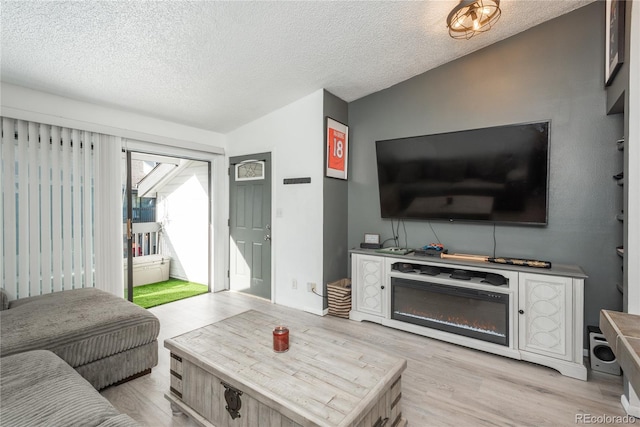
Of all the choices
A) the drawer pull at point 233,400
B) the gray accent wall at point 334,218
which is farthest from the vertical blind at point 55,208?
the drawer pull at point 233,400

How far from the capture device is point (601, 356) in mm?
2195

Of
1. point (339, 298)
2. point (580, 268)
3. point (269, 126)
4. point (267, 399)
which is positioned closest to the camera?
point (267, 399)

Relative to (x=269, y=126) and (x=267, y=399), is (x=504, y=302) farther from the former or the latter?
(x=269, y=126)

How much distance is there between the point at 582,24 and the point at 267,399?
12.1ft

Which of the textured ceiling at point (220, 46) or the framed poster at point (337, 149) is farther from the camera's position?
the framed poster at point (337, 149)

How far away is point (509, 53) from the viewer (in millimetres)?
2789

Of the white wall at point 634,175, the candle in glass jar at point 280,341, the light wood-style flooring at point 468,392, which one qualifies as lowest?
the light wood-style flooring at point 468,392

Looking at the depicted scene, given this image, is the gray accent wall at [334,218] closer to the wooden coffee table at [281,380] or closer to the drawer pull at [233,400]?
the wooden coffee table at [281,380]

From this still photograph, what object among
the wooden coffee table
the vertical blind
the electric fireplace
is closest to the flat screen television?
the electric fireplace

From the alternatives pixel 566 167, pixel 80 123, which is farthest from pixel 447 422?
pixel 80 123

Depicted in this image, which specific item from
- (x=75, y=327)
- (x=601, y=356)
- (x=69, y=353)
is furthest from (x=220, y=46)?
(x=601, y=356)

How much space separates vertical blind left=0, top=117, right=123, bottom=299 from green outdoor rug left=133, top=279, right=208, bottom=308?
715 mm

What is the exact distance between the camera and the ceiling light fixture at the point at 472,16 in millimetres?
2205

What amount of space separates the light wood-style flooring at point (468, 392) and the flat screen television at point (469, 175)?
124cm
